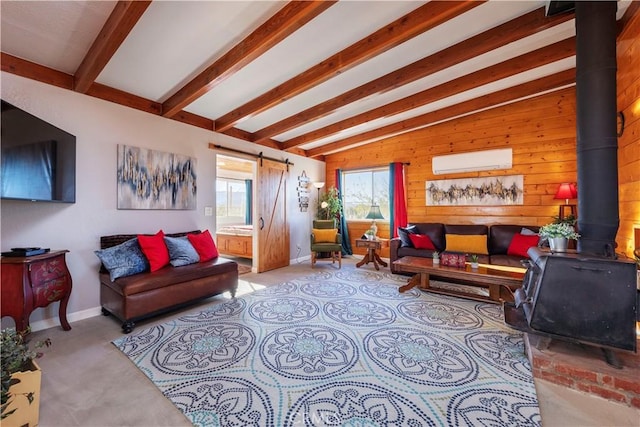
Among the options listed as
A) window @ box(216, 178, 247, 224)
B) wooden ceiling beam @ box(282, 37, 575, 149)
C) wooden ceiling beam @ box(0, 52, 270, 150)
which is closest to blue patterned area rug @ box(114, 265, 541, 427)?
wooden ceiling beam @ box(0, 52, 270, 150)

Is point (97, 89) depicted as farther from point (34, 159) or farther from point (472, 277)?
point (472, 277)

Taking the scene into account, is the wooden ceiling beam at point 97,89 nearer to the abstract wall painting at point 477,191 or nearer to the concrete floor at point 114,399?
the concrete floor at point 114,399

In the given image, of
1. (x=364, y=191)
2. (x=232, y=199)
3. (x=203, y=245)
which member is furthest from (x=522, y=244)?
(x=232, y=199)

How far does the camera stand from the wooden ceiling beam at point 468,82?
3.00 metres

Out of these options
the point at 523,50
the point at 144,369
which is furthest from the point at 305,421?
the point at 523,50

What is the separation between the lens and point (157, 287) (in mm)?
2650

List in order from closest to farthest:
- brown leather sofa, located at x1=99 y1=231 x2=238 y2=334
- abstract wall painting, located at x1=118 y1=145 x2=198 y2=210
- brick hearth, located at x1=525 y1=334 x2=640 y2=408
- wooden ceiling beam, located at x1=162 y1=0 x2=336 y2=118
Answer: brick hearth, located at x1=525 y1=334 x2=640 y2=408 → wooden ceiling beam, located at x1=162 y1=0 x2=336 y2=118 → brown leather sofa, located at x1=99 y1=231 x2=238 y2=334 → abstract wall painting, located at x1=118 y1=145 x2=198 y2=210

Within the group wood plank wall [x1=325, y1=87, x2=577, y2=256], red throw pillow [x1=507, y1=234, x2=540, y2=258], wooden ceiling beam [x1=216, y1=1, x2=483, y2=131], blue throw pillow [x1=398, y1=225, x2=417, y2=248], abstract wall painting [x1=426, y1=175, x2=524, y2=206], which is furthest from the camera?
blue throw pillow [x1=398, y1=225, x2=417, y2=248]

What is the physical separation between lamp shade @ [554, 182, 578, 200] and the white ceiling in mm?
1622

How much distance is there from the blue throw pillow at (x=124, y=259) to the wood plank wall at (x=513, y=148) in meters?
4.69

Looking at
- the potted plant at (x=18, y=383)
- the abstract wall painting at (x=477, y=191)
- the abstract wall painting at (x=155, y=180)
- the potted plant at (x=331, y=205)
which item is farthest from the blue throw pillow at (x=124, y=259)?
the abstract wall painting at (x=477, y=191)

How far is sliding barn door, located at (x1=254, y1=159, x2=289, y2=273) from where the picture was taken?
482cm

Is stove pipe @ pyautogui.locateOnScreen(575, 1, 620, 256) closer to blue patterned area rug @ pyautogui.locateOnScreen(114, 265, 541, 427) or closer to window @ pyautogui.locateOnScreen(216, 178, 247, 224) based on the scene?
blue patterned area rug @ pyautogui.locateOnScreen(114, 265, 541, 427)

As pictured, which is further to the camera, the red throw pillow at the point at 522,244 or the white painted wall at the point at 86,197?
the red throw pillow at the point at 522,244
